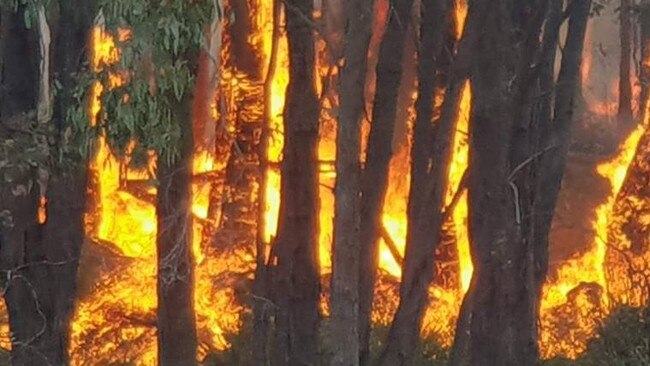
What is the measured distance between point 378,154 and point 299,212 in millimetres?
934

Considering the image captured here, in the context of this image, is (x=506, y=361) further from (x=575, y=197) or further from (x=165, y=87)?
(x=575, y=197)

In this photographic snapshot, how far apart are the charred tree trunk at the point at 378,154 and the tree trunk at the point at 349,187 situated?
169 cm

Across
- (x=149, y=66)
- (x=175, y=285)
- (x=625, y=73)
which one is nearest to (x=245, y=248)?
(x=175, y=285)

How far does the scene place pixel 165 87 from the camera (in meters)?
7.94

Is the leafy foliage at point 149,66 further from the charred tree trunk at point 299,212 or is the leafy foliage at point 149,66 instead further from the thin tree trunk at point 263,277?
the thin tree trunk at point 263,277

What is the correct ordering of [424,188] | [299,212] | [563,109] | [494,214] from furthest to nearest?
[563,109]
[424,188]
[299,212]
[494,214]

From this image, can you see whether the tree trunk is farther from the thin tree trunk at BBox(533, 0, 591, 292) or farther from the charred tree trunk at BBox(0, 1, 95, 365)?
the thin tree trunk at BBox(533, 0, 591, 292)

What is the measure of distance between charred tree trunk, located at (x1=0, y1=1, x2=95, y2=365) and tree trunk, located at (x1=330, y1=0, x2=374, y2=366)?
2402 mm

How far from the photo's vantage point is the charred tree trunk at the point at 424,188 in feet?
33.2

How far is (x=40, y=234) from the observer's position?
406 inches

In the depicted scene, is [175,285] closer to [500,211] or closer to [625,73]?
[500,211]

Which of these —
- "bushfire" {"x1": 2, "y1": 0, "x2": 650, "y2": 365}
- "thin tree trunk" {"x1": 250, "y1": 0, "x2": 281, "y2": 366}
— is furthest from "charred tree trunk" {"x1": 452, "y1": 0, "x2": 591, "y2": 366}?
"thin tree trunk" {"x1": 250, "y1": 0, "x2": 281, "y2": 366}

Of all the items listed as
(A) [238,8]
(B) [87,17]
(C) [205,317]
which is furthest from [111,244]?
(B) [87,17]

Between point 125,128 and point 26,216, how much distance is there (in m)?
2.58
